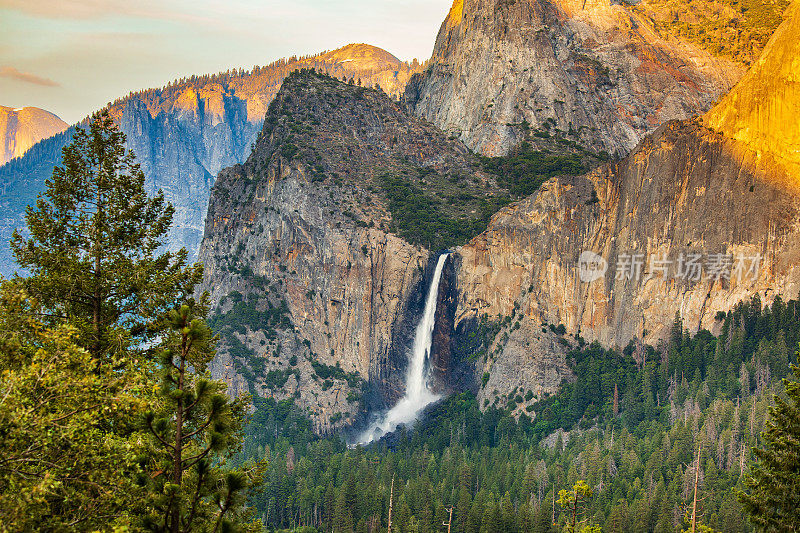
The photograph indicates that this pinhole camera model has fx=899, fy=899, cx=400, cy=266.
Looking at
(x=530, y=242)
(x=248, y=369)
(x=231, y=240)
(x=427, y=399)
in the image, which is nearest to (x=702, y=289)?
(x=530, y=242)

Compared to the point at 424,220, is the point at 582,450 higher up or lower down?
lower down

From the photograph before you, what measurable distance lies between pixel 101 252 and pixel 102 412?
10.2 m

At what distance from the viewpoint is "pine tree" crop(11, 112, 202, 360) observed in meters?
31.8

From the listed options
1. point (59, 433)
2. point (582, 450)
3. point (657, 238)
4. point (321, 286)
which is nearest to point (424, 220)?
point (321, 286)

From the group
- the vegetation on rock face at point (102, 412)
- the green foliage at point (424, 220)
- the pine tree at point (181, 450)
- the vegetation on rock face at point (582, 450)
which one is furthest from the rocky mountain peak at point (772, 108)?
the pine tree at point (181, 450)

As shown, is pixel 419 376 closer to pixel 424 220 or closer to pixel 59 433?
pixel 424 220

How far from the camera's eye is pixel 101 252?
3391cm

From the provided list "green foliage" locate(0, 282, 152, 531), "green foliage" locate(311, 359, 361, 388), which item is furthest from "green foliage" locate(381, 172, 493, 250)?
"green foliage" locate(0, 282, 152, 531)

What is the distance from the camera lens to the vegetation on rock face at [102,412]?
75.5 ft

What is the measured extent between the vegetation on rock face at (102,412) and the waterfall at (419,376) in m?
135

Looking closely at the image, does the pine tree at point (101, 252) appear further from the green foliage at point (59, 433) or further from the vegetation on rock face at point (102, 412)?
the green foliage at point (59, 433)

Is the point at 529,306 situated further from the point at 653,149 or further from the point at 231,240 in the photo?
the point at 231,240

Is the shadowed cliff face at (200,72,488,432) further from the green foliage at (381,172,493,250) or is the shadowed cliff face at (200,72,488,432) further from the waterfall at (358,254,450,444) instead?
the green foliage at (381,172,493,250)

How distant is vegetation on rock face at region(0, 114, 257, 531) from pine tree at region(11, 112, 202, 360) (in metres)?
0.08
